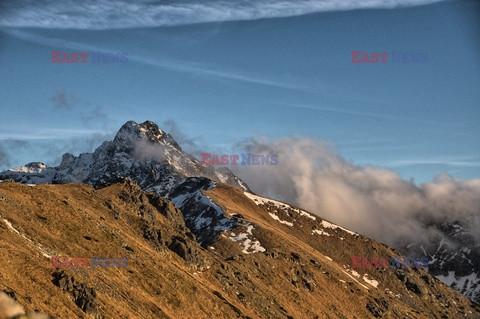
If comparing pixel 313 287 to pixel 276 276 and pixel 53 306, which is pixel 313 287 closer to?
pixel 276 276

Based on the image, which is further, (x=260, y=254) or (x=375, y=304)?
(x=375, y=304)

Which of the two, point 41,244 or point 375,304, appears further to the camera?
point 375,304

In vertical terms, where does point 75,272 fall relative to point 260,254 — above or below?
above

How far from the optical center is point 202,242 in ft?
543

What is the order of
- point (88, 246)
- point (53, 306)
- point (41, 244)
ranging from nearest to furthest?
point (53, 306), point (41, 244), point (88, 246)

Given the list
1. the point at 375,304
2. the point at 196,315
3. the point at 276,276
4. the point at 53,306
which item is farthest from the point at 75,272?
the point at 375,304

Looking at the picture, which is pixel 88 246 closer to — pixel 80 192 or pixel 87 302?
pixel 87 302

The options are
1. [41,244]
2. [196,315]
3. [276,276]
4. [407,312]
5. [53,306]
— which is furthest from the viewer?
[407,312]

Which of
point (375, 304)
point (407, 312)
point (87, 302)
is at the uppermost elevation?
point (87, 302)

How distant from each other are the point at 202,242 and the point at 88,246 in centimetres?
10044

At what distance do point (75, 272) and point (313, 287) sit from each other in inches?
4204

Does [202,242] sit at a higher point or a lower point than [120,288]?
lower

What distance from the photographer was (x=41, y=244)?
56344 mm

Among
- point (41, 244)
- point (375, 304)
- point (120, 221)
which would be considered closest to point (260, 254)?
point (375, 304)
